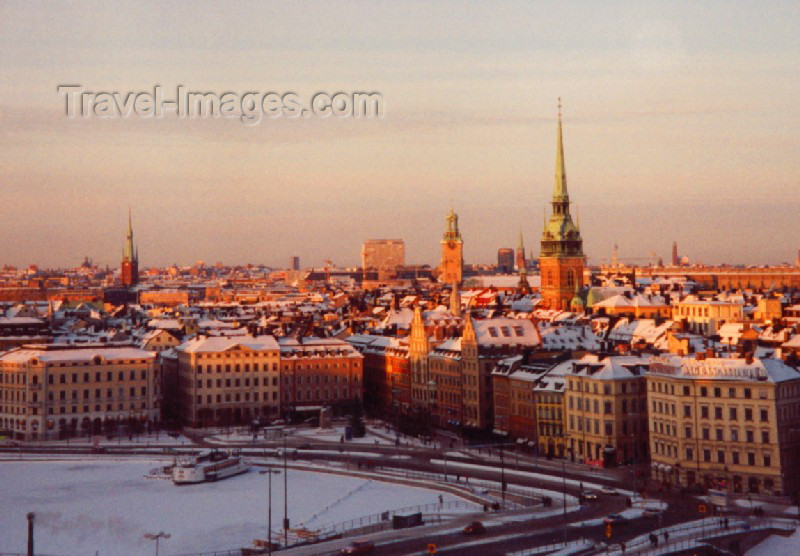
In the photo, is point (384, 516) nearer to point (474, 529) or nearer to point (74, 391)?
point (474, 529)

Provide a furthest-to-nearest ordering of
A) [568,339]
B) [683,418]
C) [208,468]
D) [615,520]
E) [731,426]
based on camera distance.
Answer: [568,339] → [208,468] → [683,418] → [731,426] → [615,520]

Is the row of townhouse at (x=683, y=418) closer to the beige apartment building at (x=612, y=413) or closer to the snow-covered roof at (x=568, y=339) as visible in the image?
the beige apartment building at (x=612, y=413)

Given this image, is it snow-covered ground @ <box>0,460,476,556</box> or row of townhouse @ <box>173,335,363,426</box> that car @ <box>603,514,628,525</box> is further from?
row of townhouse @ <box>173,335,363,426</box>

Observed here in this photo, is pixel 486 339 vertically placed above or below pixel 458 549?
above

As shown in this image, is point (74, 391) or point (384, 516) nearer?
point (384, 516)

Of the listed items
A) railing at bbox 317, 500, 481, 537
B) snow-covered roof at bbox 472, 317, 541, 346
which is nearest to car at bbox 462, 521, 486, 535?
railing at bbox 317, 500, 481, 537

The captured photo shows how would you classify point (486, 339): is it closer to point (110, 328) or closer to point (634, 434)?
point (634, 434)

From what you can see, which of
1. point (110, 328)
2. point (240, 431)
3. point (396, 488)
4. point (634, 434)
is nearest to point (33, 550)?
point (396, 488)

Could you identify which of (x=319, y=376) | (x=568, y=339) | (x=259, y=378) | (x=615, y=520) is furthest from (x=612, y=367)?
(x=319, y=376)
